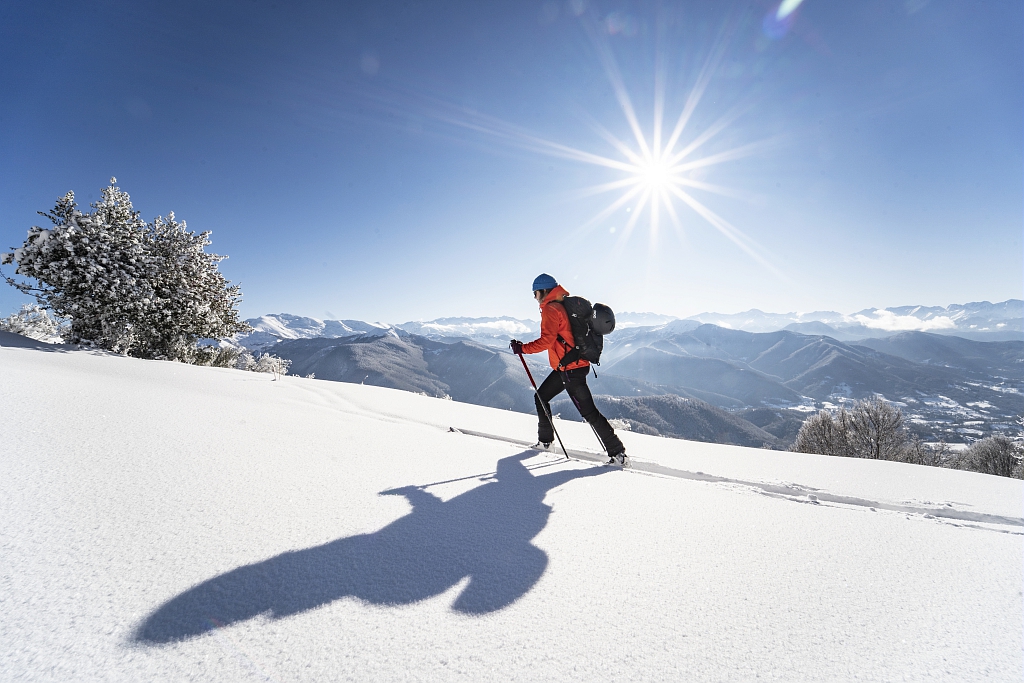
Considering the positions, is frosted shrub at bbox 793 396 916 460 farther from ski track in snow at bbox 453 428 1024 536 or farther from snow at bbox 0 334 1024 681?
snow at bbox 0 334 1024 681

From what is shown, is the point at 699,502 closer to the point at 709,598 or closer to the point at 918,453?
the point at 709,598

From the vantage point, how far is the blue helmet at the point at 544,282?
5.20m

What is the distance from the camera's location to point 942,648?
5.30ft

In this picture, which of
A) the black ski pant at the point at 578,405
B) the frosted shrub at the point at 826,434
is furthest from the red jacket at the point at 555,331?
the frosted shrub at the point at 826,434

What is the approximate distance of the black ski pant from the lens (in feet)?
15.4

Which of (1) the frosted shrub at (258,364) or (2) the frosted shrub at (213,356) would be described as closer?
(2) the frosted shrub at (213,356)

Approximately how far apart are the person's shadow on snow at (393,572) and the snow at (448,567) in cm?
1

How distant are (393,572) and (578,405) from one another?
3.32 meters

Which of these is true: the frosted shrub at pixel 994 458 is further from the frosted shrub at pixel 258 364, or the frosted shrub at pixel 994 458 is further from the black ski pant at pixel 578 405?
the frosted shrub at pixel 258 364

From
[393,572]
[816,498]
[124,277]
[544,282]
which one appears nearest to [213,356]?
[124,277]

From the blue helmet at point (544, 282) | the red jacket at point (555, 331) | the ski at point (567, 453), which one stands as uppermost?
the blue helmet at point (544, 282)

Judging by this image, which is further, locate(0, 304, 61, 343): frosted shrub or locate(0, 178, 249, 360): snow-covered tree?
locate(0, 304, 61, 343): frosted shrub

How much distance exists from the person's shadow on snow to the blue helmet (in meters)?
3.19

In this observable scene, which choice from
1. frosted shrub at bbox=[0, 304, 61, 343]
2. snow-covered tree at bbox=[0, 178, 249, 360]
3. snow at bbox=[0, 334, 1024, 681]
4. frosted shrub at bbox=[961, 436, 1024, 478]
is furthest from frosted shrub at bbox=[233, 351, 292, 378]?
frosted shrub at bbox=[961, 436, 1024, 478]
